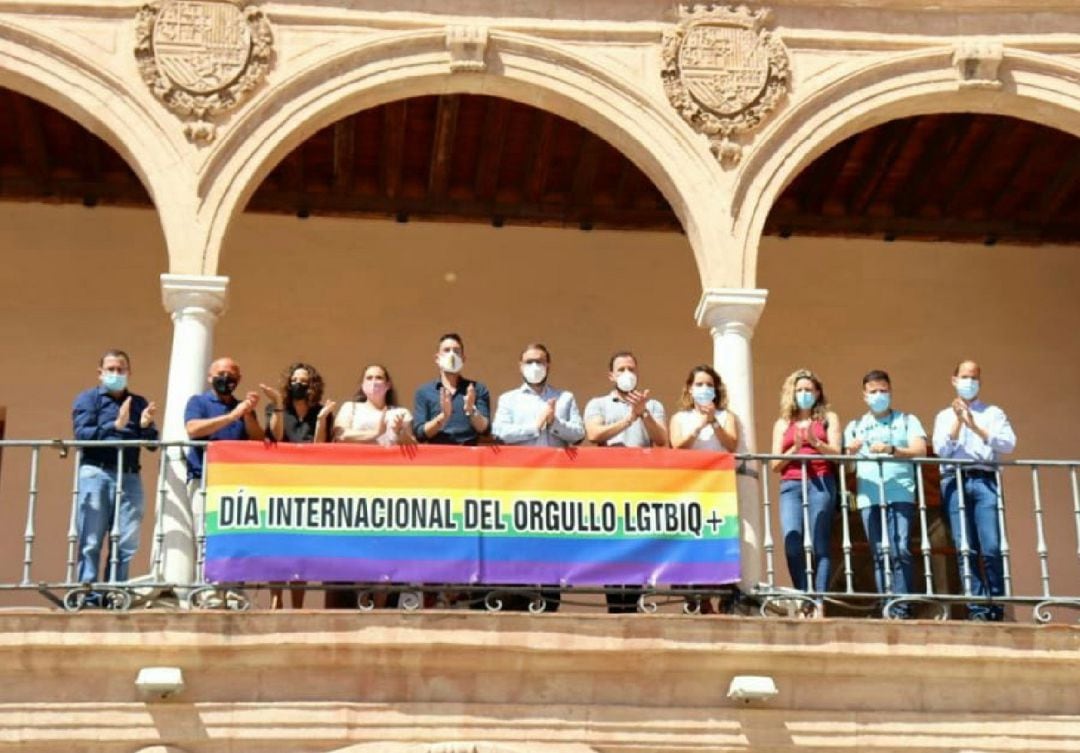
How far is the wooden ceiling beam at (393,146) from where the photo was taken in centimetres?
1364

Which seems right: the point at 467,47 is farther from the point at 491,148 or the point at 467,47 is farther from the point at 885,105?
the point at 885,105

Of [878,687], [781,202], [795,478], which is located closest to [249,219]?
[781,202]

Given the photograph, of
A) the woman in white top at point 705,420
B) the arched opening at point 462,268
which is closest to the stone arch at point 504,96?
the woman in white top at point 705,420

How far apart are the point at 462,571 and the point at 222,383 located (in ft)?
5.23

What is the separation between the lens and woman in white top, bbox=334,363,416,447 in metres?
11.2

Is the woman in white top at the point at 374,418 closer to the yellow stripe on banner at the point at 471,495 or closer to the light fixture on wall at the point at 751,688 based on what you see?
the yellow stripe on banner at the point at 471,495

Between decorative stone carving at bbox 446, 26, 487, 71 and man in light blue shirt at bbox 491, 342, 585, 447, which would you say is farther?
decorative stone carving at bbox 446, 26, 487, 71

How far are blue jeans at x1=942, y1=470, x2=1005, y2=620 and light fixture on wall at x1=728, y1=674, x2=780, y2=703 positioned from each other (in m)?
1.28

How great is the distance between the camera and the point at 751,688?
35.3ft

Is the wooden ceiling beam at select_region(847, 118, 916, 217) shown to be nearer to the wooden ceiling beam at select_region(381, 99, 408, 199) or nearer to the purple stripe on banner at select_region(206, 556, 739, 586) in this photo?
the wooden ceiling beam at select_region(381, 99, 408, 199)

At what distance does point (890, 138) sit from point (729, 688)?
4.57 m

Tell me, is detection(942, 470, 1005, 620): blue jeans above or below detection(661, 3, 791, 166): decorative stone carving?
below

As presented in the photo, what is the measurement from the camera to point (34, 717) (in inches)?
420

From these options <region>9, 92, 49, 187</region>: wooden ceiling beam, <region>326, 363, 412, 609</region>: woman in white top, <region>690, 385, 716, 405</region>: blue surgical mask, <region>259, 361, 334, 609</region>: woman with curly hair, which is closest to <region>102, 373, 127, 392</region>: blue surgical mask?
<region>259, 361, 334, 609</region>: woman with curly hair
